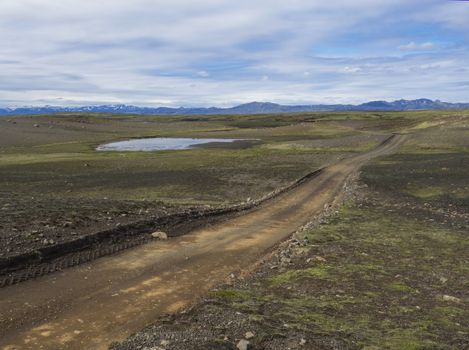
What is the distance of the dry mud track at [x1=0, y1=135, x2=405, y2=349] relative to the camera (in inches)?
423

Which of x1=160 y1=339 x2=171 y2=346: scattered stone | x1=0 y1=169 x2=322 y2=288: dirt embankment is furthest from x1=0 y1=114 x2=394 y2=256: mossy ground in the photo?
x1=160 y1=339 x2=171 y2=346: scattered stone

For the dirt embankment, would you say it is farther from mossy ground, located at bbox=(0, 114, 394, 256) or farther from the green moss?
the green moss

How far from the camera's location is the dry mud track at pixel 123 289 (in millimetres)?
10750

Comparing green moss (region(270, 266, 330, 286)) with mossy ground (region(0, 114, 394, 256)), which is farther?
mossy ground (region(0, 114, 394, 256))

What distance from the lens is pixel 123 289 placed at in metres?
13.8

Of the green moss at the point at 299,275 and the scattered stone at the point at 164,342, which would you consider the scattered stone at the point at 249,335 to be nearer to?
the scattered stone at the point at 164,342

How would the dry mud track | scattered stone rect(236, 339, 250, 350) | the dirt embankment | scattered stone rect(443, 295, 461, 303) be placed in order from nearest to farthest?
scattered stone rect(236, 339, 250, 350)
the dry mud track
scattered stone rect(443, 295, 461, 303)
the dirt embankment

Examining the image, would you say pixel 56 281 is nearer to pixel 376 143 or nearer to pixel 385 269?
pixel 385 269

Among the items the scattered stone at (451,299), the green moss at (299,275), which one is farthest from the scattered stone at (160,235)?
the scattered stone at (451,299)

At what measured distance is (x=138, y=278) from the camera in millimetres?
14812

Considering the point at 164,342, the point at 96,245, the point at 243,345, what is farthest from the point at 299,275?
the point at 96,245

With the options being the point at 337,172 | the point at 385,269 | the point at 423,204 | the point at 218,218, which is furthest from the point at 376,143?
the point at 385,269

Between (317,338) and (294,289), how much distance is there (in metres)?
3.43

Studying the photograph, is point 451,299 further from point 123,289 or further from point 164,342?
point 123,289
